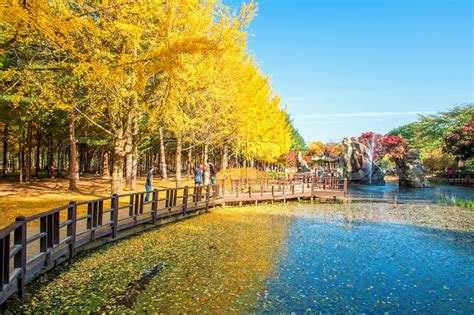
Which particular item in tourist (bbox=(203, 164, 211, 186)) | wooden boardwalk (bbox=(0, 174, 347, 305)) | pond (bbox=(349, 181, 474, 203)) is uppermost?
tourist (bbox=(203, 164, 211, 186))

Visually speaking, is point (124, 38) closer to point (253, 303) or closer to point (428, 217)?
point (253, 303)

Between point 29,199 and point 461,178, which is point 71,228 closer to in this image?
point 29,199

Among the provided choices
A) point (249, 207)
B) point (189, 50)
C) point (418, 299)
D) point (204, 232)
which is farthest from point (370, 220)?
point (189, 50)

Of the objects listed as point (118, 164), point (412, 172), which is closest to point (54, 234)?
point (118, 164)

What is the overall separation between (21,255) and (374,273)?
7.51 m

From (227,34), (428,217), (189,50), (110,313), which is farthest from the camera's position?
(428,217)

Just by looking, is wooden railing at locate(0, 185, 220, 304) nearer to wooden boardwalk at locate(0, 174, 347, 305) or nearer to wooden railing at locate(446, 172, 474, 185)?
wooden boardwalk at locate(0, 174, 347, 305)

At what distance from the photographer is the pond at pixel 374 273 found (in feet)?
22.1

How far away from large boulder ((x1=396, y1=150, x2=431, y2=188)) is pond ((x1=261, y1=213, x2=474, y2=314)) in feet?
94.0

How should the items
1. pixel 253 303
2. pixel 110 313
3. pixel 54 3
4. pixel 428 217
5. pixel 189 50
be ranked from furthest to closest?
pixel 428 217 < pixel 189 50 < pixel 54 3 < pixel 253 303 < pixel 110 313

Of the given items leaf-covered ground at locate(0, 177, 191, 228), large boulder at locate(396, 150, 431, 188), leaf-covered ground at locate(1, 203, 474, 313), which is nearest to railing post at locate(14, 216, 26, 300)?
leaf-covered ground at locate(1, 203, 474, 313)

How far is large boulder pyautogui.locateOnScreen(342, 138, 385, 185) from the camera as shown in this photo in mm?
46328

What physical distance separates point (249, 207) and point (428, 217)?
954 centimetres

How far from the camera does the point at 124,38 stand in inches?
550
